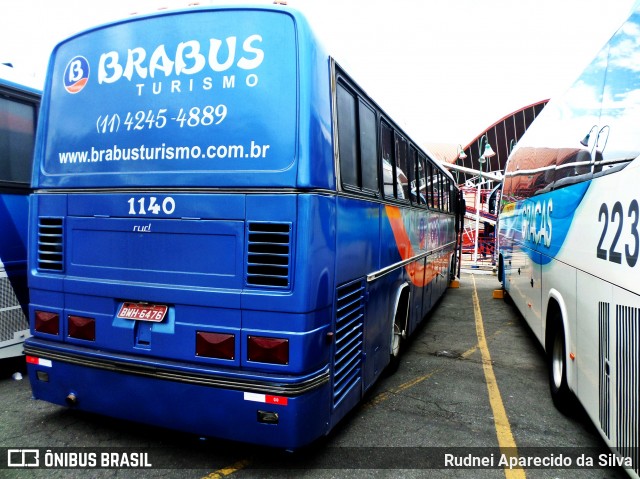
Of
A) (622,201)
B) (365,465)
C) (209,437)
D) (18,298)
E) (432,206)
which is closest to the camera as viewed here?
(622,201)

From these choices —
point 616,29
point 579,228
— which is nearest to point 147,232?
point 579,228

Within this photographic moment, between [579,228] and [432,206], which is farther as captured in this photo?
[432,206]

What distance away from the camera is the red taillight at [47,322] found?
3742 mm

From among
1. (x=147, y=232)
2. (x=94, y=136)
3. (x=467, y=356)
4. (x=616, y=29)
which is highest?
(x=616, y=29)

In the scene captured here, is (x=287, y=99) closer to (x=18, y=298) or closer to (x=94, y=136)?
(x=94, y=136)

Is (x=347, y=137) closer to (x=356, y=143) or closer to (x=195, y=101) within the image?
(x=356, y=143)

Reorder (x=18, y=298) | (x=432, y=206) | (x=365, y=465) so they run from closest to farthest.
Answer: (x=365, y=465) < (x=18, y=298) < (x=432, y=206)

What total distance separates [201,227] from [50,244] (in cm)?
148

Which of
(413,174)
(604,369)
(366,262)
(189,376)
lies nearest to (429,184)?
(413,174)

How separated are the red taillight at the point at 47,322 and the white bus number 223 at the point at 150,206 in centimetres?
115

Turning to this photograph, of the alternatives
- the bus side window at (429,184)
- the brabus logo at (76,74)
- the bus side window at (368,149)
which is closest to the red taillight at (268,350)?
the bus side window at (368,149)

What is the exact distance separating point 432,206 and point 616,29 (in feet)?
15.7

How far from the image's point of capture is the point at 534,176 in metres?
6.86

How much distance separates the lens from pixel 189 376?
3240mm
